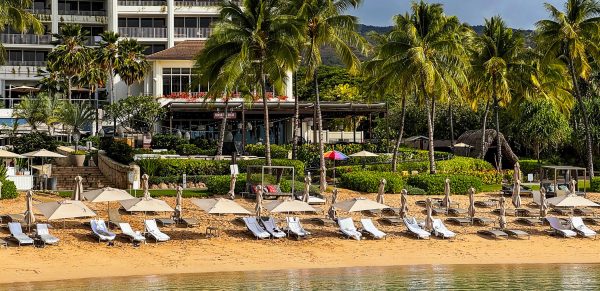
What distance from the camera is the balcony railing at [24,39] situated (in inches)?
3521

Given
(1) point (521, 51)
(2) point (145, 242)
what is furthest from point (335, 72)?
(2) point (145, 242)

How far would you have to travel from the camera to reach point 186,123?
7650 centimetres

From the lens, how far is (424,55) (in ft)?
150

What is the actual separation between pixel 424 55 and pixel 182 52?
35.1 m

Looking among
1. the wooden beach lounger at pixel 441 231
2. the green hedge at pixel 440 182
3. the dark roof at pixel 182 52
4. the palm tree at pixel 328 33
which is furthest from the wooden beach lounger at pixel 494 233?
the dark roof at pixel 182 52

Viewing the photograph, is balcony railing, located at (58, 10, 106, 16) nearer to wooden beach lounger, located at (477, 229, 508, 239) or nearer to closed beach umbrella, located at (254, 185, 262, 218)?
closed beach umbrella, located at (254, 185, 262, 218)

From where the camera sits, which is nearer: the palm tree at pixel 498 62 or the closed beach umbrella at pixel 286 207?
the closed beach umbrella at pixel 286 207

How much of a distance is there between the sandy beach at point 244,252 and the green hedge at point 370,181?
7.06m

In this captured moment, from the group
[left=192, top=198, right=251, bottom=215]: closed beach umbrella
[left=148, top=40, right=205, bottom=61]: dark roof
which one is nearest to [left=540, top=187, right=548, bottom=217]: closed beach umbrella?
[left=192, top=198, right=251, bottom=215]: closed beach umbrella

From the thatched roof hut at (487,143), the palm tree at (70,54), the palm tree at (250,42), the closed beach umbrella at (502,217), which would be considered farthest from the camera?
the palm tree at (70,54)

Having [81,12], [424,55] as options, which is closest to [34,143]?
[424,55]

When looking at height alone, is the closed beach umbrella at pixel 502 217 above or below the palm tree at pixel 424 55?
below

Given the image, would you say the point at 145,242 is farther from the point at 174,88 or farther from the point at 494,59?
the point at 174,88

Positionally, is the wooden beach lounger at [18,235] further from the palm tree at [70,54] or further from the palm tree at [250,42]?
the palm tree at [70,54]
